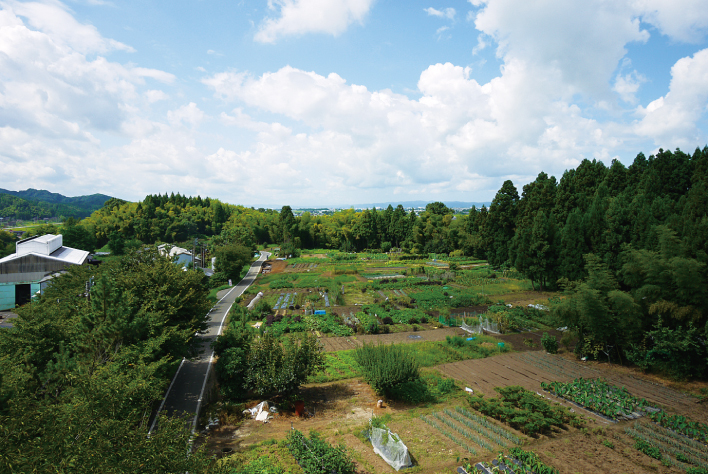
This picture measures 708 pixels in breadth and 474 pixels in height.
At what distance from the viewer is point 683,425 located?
33.0 feet

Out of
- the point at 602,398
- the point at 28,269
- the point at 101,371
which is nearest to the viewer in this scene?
the point at 101,371

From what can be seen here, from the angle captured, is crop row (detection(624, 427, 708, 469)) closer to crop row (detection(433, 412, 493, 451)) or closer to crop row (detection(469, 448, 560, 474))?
crop row (detection(469, 448, 560, 474))

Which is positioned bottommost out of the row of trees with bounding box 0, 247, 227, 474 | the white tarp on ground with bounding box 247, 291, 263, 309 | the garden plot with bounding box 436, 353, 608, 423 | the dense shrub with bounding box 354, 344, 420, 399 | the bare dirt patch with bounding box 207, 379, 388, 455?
the bare dirt patch with bounding box 207, 379, 388, 455

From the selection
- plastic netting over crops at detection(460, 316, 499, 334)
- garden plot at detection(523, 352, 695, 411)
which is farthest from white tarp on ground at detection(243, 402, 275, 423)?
plastic netting over crops at detection(460, 316, 499, 334)

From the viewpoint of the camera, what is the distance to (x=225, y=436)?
1043 cm

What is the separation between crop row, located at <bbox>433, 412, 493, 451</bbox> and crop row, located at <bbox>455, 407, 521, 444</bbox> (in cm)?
65

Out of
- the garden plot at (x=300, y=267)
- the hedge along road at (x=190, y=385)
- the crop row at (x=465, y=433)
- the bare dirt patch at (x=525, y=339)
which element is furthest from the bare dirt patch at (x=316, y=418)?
the garden plot at (x=300, y=267)

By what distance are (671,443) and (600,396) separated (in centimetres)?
262

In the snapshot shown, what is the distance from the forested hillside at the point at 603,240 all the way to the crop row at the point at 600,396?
10.6 feet

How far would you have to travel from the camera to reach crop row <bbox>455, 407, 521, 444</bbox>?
9.84 meters

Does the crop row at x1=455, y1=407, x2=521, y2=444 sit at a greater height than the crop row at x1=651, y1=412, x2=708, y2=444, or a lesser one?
lesser

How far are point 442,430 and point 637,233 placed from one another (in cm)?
2114

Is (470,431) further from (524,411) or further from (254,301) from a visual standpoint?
(254,301)

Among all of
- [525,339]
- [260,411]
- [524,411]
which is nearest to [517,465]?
[524,411]
